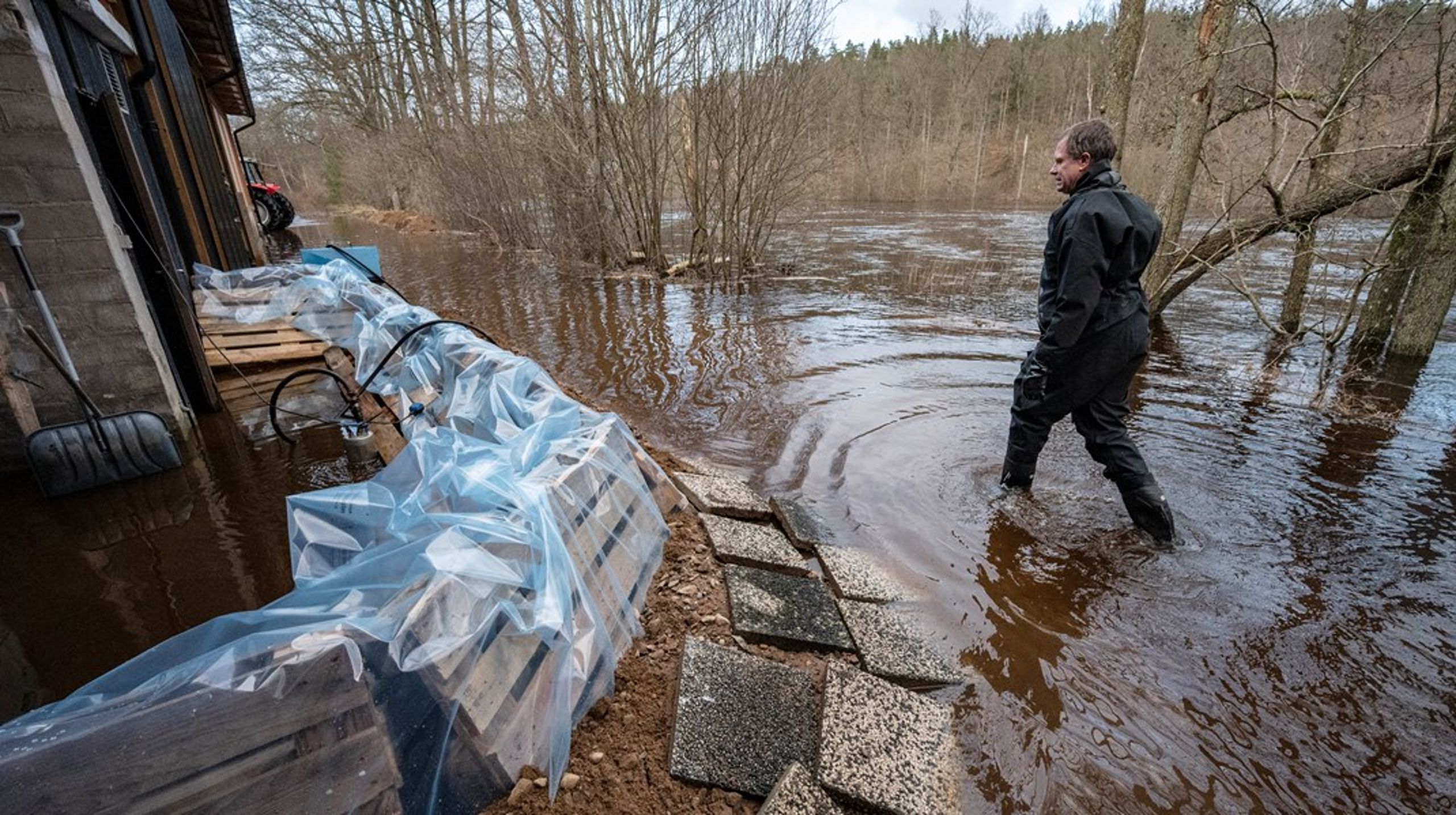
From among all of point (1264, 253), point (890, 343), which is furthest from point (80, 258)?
point (1264, 253)

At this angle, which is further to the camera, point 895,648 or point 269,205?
point 269,205

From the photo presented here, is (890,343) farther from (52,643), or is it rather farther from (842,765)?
(52,643)

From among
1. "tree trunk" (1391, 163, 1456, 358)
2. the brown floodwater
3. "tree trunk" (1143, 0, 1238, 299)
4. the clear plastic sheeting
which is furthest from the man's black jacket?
"tree trunk" (1391, 163, 1456, 358)

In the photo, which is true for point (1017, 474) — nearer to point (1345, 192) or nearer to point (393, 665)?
point (393, 665)

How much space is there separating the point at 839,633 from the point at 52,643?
127 inches

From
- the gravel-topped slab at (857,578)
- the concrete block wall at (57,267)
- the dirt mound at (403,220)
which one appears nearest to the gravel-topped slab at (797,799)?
the gravel-topped slab at (857,578)

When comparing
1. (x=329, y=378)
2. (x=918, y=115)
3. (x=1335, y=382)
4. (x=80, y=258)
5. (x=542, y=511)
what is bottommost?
(x=1335, y=382)

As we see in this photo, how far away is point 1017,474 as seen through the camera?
143 inches

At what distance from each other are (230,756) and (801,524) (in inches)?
98.4

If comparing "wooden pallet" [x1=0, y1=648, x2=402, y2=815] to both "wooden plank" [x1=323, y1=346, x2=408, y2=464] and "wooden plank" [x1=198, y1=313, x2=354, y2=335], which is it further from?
"wooden plank" [x1=198, y1=313, x2=354, y2=335]

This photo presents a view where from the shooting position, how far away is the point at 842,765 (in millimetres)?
1796

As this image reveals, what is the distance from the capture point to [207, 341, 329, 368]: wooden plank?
17.9 ft

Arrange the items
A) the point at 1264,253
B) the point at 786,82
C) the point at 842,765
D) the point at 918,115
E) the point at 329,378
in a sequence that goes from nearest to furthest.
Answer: the point at 842,765 < the point at 329,378 < the point at 786,82 < the point at 1264,253 < the point at 918,115

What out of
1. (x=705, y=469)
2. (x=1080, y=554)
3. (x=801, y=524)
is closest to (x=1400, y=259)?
(x=1080, y=554)
